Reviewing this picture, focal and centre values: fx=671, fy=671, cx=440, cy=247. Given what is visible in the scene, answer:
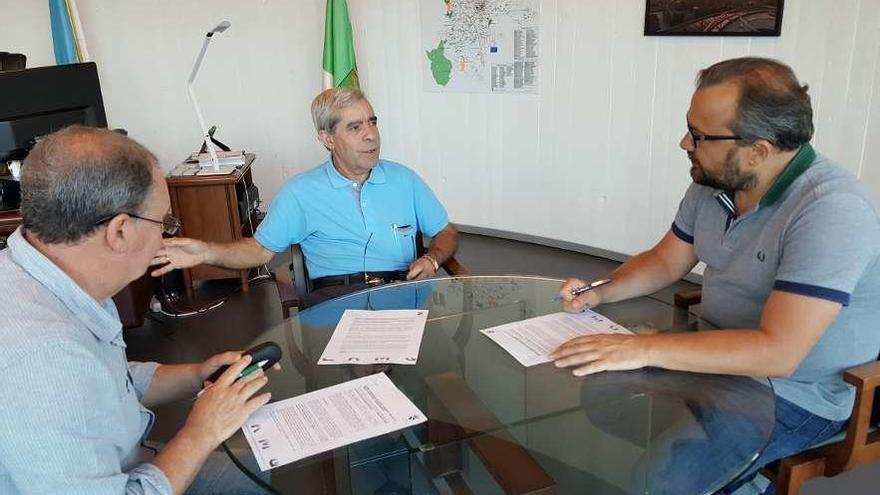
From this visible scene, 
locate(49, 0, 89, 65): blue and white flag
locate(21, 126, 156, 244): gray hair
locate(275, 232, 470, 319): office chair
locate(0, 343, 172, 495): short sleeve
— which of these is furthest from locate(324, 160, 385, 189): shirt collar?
locate(49, 0, 89, 65): blue and white flag

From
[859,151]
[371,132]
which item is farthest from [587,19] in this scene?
[371,132]

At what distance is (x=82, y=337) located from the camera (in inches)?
43.7

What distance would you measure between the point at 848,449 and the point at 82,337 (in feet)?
5.22

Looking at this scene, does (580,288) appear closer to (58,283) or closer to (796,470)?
(796,470)

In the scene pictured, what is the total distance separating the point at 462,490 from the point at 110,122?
480cm

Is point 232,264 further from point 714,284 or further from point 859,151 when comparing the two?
point 859,151

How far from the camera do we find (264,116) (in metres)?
5.23

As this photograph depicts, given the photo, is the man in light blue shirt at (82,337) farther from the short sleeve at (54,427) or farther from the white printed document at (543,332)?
the white printed document at (543,332)

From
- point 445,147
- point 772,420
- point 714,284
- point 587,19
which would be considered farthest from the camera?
point 445,147

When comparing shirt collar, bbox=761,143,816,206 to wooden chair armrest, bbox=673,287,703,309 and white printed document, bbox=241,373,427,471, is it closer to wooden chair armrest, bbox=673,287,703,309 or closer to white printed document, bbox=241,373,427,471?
wooden chair armrest, bbox=673,287,703,309

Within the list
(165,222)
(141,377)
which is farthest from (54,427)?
(141,377)

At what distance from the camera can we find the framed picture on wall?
3.25 meters

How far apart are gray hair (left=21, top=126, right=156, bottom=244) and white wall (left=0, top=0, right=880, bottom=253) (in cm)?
321

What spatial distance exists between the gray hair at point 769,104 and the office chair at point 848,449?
55cm
